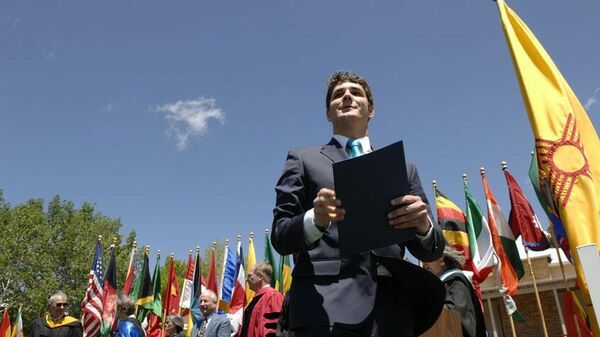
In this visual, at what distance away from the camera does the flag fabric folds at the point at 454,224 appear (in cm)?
948

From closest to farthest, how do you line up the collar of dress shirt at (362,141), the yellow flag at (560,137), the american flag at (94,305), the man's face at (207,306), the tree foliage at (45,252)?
the collar of dress shirt at (362,141) → the yellow flag at (560,137) → the man's face at (207,306) → the american flag at (94,305) → the tree foliage at (45,252)

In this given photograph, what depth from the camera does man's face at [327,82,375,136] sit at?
1993 millimetres

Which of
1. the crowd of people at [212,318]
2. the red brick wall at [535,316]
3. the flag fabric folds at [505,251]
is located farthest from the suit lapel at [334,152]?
the red brick wall at [535,316]

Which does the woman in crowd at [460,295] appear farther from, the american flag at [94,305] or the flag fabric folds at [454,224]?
the american flag at [94,305]

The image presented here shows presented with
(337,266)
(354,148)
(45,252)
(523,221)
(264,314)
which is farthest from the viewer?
(45,252)

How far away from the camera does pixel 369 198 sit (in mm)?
1442

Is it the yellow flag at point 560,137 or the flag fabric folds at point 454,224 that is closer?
the yellow flag at point 560,137

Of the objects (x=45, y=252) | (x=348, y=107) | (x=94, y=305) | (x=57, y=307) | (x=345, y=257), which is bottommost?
(x=345, y=257)

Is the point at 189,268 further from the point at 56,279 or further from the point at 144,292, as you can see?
the point at 56,279

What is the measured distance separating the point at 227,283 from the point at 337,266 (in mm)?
13803

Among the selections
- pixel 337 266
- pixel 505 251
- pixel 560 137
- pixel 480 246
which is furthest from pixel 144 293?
pixel 337 266

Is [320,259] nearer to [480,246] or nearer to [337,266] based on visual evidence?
[337,266]

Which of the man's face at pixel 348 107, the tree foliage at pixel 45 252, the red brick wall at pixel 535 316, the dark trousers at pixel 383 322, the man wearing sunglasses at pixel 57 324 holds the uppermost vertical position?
the tree foliage at pixel 45 252

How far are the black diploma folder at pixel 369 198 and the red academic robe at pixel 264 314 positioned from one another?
422 centimetres
